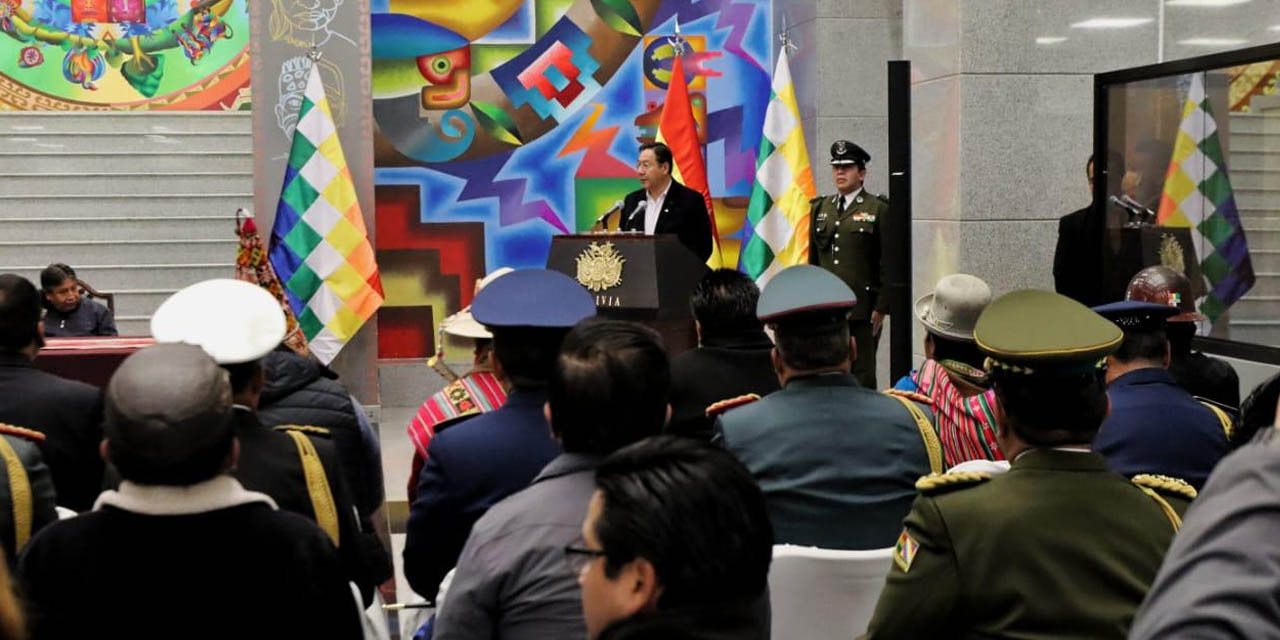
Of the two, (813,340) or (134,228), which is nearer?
(813,340)

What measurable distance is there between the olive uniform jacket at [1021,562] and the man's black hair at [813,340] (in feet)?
3.05

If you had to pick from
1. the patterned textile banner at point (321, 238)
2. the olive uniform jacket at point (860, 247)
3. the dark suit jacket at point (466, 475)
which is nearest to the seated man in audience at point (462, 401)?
the dark suit jacket at point (466, 475)

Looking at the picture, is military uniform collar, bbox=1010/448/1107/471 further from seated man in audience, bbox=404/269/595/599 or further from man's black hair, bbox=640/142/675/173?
man's black hair, bbox=640/142/675/173

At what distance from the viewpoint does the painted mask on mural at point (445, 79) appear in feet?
29.3

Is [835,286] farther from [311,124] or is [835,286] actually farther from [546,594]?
[311,124]

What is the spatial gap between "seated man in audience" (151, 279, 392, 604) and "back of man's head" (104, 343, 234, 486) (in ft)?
1.74

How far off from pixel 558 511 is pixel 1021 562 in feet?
1.85

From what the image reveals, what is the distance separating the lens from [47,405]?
3207 millimetres

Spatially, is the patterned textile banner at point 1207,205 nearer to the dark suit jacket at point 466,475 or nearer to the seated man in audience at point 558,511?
the dark suit jacket at point 466,475

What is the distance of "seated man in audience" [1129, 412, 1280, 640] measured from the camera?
86cm

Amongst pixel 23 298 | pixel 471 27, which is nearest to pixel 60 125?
pixel 471 27

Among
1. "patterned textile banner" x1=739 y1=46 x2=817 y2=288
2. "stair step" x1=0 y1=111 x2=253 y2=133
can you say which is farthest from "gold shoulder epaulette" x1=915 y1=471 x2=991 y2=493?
"stair step" x1=0 y1=111 x2=253 y2=133

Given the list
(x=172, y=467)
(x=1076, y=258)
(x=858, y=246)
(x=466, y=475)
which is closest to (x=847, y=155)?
(x=858, y=246)

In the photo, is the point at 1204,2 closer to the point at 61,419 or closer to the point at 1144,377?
the point at 1144,377
